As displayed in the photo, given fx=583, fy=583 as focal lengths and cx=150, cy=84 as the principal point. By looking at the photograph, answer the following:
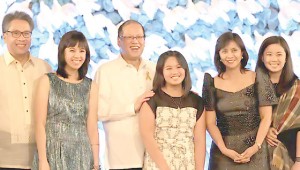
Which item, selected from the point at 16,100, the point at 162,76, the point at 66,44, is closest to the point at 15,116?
the point at 16,100

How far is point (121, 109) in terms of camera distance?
286 cm

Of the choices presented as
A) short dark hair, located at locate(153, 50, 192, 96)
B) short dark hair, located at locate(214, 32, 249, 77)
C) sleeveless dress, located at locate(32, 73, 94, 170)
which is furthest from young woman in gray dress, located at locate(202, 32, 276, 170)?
sleeveless dress, located at locate(32, 73, 94, 170)

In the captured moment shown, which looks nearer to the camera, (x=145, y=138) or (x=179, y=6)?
(x=145, y=138)

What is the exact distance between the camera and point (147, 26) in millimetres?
3330

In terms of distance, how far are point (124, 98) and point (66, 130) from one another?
1.23 feet

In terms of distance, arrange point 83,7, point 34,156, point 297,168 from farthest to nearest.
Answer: point 83,7 → point 297,168 → point 34,156

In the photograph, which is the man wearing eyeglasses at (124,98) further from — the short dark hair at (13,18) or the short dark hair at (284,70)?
the short dark hair at (284,70)

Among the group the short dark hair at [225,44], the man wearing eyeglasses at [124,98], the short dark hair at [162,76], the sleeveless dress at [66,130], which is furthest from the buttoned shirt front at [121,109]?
the short dark hair at [225,44]

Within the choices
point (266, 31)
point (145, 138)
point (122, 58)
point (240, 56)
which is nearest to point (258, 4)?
point (266, 31)

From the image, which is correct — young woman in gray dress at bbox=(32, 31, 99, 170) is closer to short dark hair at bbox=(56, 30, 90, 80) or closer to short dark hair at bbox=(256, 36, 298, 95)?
short dark hair at bbox=(56, 30, 90, 80)

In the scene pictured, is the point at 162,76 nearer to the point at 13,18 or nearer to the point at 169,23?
the point at 169,23

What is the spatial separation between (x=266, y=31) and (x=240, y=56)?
66 cm

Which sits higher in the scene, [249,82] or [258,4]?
[258,4]

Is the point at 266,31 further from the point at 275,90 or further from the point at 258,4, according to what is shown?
the point at 275,90
